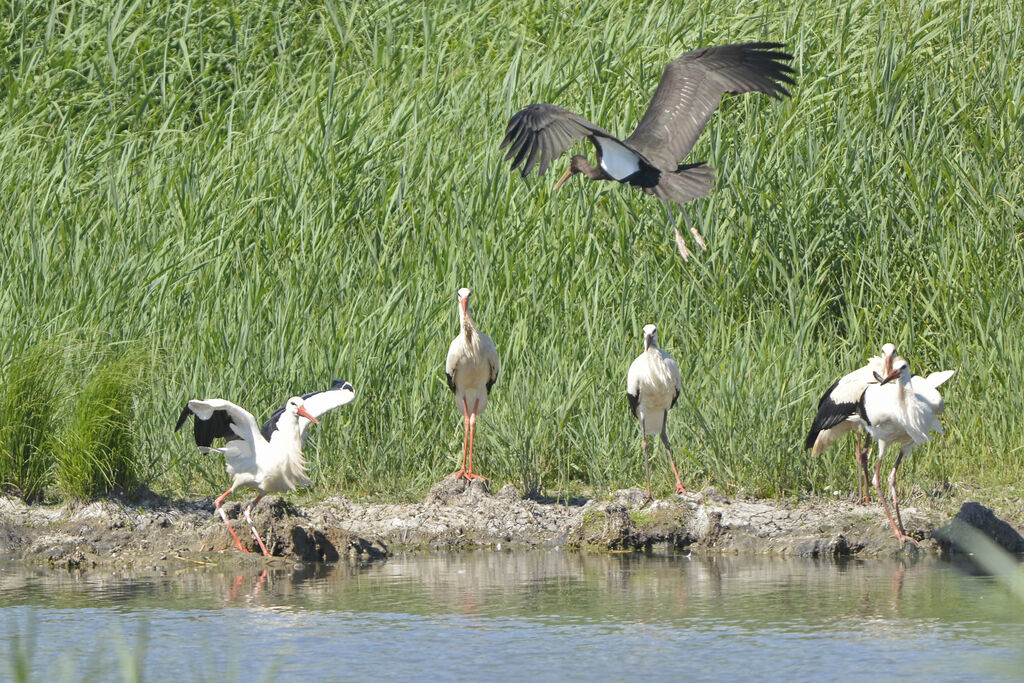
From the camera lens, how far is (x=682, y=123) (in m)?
7.83

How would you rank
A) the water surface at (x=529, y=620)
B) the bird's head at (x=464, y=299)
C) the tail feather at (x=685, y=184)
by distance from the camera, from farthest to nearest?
the bird's head at (x=464, y=299), the tail feather at (x=685, y=184), the water surface at (x=529, y=620)

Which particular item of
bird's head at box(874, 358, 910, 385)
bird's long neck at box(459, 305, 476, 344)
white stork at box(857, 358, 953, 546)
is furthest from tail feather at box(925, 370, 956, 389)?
bird's long neck at box(459, 305, 476, 344)

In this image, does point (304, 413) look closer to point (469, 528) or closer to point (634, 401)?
point (469, 528)

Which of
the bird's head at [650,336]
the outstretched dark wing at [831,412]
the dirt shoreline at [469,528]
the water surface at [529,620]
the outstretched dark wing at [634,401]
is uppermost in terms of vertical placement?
the bird's head at [650,336]

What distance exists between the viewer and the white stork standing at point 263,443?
680 cm

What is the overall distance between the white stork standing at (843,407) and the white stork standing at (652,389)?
0.77 metres

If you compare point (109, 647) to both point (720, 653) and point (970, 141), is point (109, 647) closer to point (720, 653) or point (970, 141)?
point (720, 653)

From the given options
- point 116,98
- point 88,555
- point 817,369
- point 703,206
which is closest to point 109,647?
point 88,555

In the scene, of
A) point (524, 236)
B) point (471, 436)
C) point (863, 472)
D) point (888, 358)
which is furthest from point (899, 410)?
point (524, 236)

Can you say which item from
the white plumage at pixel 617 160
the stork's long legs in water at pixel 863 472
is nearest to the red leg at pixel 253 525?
the white plumage at pixel 617 160

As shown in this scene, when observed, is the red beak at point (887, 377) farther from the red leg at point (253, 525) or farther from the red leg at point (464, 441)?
the red leg at point (253, 525)

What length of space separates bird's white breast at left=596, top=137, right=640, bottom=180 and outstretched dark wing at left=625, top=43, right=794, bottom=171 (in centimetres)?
24

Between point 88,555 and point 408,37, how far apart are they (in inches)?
254

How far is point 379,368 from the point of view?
8.23m
